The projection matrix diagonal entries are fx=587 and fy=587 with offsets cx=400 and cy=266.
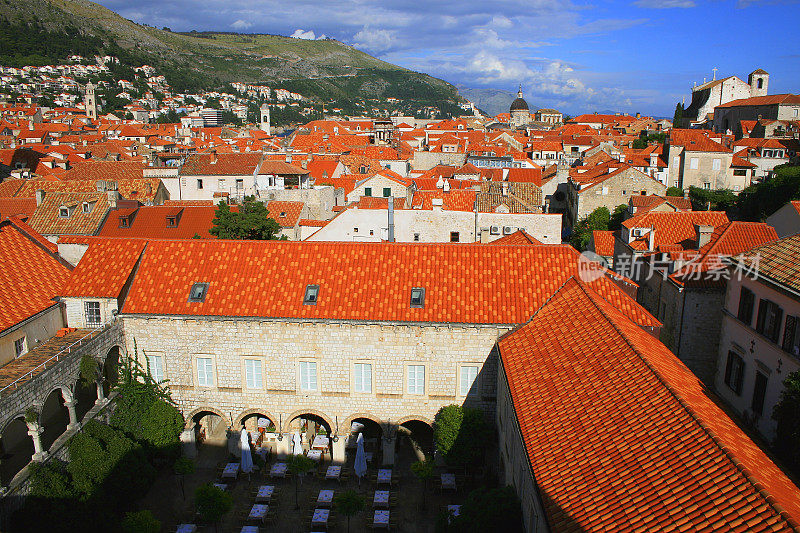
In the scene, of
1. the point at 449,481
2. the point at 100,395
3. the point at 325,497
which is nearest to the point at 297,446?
the point at 325,497

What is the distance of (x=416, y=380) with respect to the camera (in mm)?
22766

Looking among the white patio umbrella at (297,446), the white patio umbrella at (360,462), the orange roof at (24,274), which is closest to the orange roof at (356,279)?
the orange roof at (24,274)

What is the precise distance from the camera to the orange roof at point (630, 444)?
9.92 m

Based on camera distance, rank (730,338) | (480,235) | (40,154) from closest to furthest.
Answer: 1. (730,338)
2. (480,235)
3. (40,154)

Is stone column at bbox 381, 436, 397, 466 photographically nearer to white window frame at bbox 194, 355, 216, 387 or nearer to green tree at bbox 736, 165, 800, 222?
white window frame at bbox 194, 355, 216, 387

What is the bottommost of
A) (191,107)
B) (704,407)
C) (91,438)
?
(91,438)

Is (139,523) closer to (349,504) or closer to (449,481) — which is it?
(349,504)

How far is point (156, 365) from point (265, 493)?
690cm

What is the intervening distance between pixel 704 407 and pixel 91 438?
1912cm

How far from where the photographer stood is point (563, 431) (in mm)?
13766

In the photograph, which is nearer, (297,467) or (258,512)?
(258,512)

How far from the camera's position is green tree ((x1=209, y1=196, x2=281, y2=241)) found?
3584 cm

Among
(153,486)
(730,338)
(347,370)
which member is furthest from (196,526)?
(730,338)

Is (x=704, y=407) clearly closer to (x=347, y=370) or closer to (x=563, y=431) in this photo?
(x=563, y=431)
